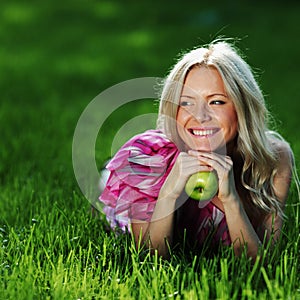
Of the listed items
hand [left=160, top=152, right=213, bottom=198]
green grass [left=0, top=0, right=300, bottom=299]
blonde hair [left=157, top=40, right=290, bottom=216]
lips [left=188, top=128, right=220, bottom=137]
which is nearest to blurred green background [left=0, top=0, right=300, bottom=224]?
green grass [left=0, top=0, right=300, bottom=299]

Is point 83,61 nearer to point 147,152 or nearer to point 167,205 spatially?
point 147,152

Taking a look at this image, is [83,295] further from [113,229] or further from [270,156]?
[270,156]

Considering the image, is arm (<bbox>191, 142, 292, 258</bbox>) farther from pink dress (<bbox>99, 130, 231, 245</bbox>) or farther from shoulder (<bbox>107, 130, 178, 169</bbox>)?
shoulder (<bbox>107, 130, 178, 169</bbox>)

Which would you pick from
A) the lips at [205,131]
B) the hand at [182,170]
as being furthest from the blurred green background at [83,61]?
the hand at [182,170]

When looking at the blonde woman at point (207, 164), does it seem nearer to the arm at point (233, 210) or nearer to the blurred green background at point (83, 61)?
the arm at point (233, 210)

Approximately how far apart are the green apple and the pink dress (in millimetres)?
193

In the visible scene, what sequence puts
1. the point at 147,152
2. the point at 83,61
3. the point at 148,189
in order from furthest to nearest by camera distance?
the point at 83,61 < the point at 147,152 < the point at 148,189

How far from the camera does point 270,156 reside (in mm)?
3000

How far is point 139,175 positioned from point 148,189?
8 cm

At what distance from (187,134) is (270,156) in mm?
399

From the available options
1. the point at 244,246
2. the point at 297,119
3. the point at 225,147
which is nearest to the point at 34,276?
the point at 244,246

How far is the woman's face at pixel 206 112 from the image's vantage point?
110 inches

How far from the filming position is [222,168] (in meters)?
2.71

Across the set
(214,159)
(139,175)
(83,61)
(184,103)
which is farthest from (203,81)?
(83,61)
